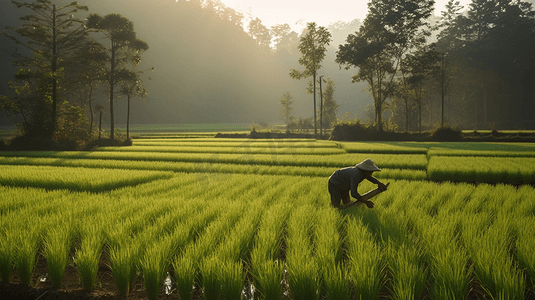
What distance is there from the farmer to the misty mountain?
3636 inches

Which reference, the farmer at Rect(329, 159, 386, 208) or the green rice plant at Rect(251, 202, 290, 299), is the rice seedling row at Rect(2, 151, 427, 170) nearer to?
the farmer at Rect(329, 159, 386, 208)

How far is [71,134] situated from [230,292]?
24.5 m

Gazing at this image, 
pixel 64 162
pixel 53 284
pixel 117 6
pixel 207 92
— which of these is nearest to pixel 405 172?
pixel 53 284

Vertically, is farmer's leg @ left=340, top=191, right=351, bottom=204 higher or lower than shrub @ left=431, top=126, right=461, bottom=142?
lower

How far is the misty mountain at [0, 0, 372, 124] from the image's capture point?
313 ft

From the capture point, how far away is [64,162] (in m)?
11.4

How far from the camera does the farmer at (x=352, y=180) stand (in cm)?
412

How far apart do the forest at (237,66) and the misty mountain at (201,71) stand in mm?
509

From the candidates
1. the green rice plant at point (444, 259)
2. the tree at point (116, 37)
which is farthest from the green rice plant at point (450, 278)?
the tree at point (116, 37)

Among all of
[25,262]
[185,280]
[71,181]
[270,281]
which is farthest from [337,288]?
[71,181]

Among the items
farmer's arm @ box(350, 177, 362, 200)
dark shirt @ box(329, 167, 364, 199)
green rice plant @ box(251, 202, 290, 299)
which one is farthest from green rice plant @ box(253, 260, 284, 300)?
dark shirt @ box(329, 167, 364, 199)

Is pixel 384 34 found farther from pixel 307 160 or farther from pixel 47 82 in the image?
pixel 47 82

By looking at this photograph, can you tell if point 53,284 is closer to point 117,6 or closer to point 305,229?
point 305,229

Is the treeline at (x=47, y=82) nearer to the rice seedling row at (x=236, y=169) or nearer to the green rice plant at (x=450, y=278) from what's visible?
the rice seedling row at (x=236, y=169)
